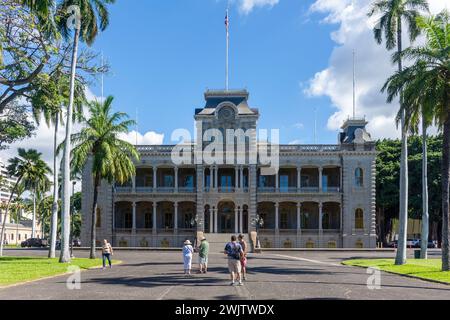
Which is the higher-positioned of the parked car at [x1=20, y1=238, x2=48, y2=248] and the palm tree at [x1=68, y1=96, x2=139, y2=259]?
the palm tree at [x1=68, y1=96, x2=139, y2=259]

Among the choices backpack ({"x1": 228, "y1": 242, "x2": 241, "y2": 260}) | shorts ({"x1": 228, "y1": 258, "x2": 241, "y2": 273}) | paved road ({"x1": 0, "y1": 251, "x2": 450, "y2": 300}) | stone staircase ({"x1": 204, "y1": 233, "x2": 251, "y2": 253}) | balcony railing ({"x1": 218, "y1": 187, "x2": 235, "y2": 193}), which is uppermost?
balcony railing ({"x1": 218, "y1": 187, "x2": 235, "y2": 193})

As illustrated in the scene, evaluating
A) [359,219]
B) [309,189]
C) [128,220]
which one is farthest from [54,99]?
[359,219]

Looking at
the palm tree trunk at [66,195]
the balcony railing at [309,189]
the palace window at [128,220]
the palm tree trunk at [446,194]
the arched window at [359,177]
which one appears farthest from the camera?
the palace window at [128,220]

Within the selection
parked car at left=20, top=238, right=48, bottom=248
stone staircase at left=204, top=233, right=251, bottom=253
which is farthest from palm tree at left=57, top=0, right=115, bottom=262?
parked car at left=20, top=238, right=48, bottom=248

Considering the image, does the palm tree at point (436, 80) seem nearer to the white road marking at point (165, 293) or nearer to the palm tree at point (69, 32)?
the white road marking at point (165, 293)

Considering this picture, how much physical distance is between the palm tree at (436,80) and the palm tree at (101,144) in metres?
20.3

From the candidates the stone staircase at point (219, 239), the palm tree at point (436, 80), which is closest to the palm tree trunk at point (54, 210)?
the stone staircase at point (219, 239)

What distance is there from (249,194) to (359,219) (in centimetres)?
1274

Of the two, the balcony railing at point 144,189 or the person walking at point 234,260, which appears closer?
the person walking at point 234,260

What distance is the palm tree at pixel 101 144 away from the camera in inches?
1499

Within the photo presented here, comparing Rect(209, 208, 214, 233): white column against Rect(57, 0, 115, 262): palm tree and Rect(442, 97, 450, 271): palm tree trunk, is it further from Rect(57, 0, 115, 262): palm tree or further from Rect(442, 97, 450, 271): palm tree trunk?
Rect(442, 97, 450, 271): palm tree trunk

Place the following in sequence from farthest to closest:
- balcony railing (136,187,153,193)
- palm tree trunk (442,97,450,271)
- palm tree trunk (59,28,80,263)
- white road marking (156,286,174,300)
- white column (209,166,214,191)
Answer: balcony railing (136,187,153,193), white column (209,166,214,191), palm tree trunk (59,28,80,263), palm tree trunk (442,97,450,271), white road marking (156,286,174,300)

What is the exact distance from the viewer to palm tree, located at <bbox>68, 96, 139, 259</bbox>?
38062mm

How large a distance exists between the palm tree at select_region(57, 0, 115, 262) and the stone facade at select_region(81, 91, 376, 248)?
27.0 m
